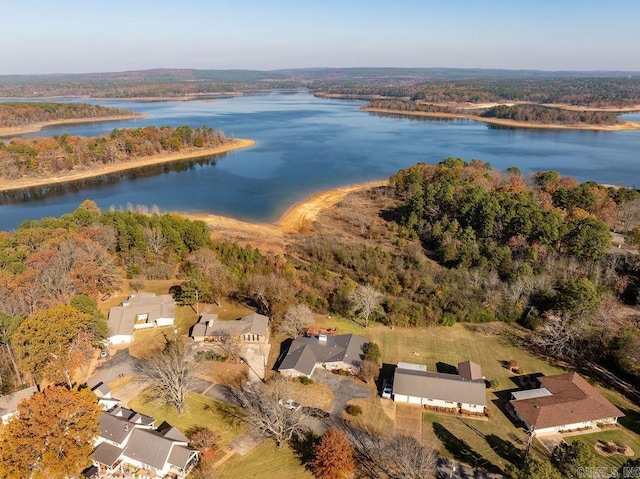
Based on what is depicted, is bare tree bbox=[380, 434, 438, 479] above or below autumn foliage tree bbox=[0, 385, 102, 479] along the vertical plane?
below

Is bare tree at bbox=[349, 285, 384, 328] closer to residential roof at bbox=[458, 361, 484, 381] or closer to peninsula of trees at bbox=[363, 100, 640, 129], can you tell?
residential roof at bbox=[458, 361, 484, 381]

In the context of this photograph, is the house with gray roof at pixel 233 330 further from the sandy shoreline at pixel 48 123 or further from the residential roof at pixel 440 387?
the sandy shoreline at pixel 48 123

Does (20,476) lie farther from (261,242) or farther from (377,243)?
(377,243)

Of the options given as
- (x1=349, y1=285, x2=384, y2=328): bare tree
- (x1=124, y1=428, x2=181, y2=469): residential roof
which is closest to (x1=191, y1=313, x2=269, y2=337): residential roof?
(x1=349, y1=285, x2=384, y2=328): bare tree

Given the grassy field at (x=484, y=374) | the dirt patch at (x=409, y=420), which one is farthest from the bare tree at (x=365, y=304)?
the dirt patch at (x=409, y=420)

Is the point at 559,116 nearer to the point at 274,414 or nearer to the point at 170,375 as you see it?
the point at 274,414

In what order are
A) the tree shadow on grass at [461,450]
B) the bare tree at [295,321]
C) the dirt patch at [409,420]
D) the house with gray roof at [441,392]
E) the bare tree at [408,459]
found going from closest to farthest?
1. the bare tree at [408,459]
2. the tree shadow on grass at [461,450]
3. the dirt patch at [409,420]
4. the house with gray roof at [441,392]
5. the bare tree at [295,321]

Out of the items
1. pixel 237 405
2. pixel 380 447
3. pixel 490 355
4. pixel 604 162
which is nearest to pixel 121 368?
pixel 237 405
